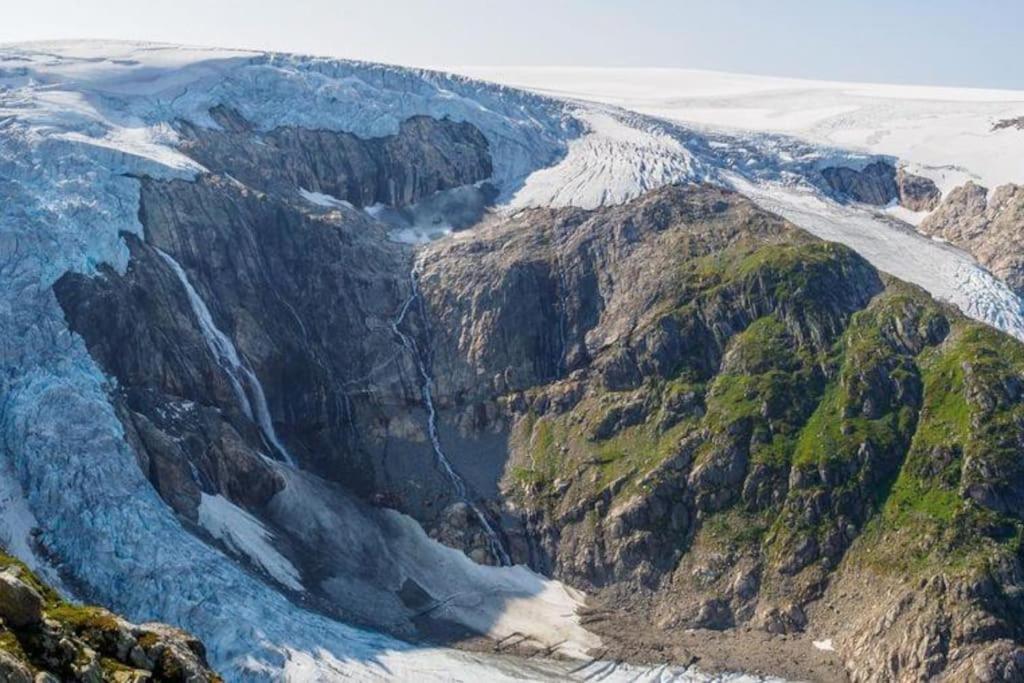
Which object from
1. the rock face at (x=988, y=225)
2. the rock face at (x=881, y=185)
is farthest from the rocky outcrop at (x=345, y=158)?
the rock face at (x=988, y=225)

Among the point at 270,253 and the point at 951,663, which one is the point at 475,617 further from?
the point at 270,253

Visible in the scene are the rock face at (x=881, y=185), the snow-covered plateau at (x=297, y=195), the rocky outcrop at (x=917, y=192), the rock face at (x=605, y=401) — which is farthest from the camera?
the rock face at (x=881, y=185)

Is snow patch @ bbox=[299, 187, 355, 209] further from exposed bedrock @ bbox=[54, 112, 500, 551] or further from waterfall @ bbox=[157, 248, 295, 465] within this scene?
waterfall @ bbox=[157, 248, 295, 465]

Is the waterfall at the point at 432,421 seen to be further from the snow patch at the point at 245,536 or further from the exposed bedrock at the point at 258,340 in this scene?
the snow patch at the point at 245,536

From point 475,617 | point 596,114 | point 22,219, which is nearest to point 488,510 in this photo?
point 475,617

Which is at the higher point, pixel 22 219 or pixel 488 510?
pixel 22 219
